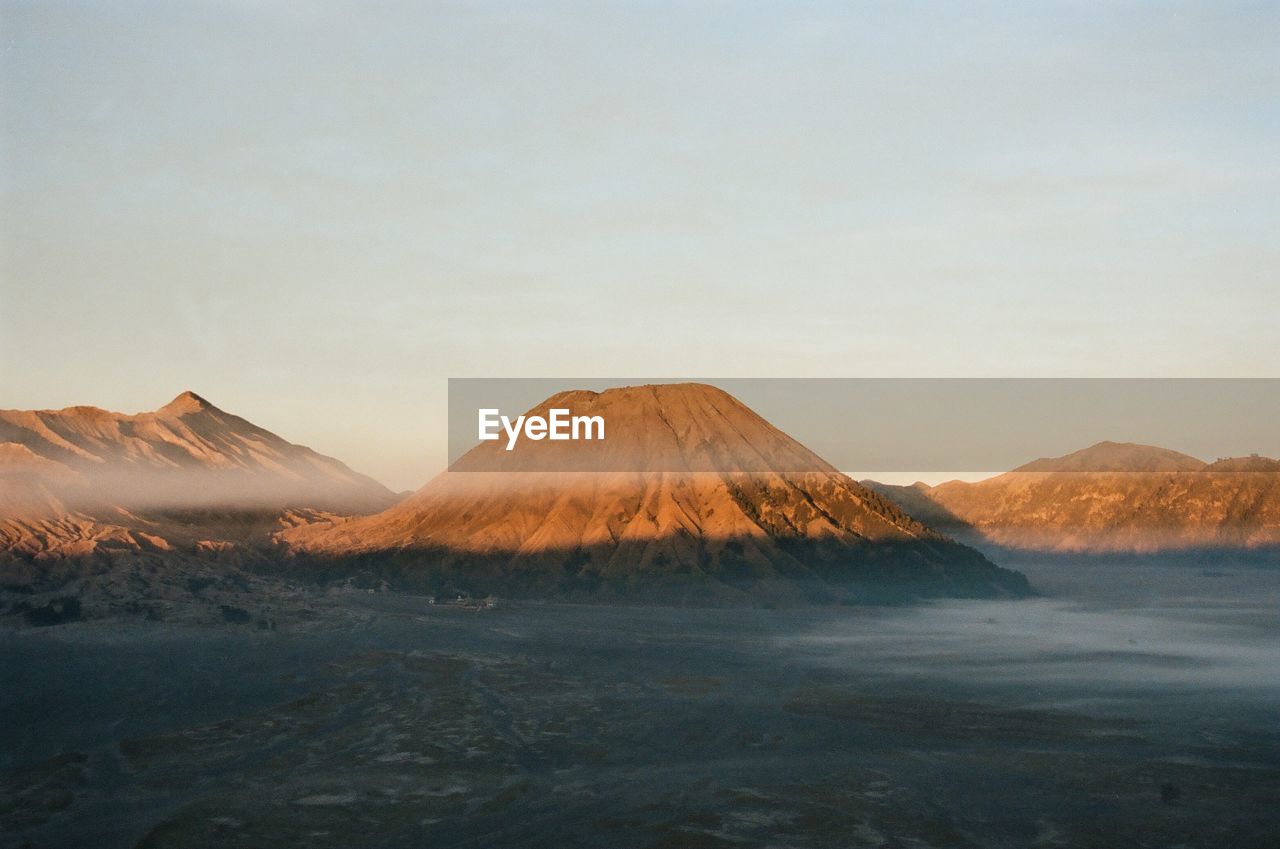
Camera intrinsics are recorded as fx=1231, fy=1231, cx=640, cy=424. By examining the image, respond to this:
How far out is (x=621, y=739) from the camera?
271ft

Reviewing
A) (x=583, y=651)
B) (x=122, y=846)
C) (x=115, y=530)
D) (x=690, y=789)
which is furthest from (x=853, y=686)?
(x=115, y=530)

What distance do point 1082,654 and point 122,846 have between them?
109475 millimetres

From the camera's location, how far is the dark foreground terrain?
6088 centimetres

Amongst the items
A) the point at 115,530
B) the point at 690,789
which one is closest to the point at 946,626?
the point at 690,789

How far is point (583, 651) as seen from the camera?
130125mm

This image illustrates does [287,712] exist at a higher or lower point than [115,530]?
lower

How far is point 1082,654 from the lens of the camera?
137750mm

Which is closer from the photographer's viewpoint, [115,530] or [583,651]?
[583,651]

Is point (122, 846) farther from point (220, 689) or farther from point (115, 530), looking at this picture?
point (115, 530)

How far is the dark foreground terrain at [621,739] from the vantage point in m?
60.9

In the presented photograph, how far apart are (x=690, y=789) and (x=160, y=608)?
356 feet

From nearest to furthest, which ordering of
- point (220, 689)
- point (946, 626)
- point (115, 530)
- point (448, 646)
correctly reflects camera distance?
point (220, 689), point (448, 646), point (946, 626), point (115, 530)

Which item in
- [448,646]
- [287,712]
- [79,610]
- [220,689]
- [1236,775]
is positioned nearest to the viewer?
[1236,775]

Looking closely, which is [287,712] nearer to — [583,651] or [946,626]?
[583,651]
